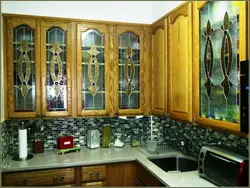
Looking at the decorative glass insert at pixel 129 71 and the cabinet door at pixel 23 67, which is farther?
the decorative glass insert at pixel 129 71

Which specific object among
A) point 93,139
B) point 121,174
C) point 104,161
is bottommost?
point 121,174

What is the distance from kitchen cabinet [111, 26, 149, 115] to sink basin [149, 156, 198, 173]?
0.56 meters

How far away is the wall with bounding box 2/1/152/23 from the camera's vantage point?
8.00 ft

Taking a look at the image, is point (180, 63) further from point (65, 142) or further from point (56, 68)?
point (65, 142)

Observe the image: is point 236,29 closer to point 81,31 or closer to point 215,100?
point 215,100

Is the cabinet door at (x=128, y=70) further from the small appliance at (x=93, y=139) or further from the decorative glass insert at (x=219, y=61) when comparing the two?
the decorative glass insert at (x=219, y=61)

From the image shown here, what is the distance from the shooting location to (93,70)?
2504 mm

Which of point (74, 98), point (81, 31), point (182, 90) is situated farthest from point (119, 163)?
point (81, 31)

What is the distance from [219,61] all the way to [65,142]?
1.74m

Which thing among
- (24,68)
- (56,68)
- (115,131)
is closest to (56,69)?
(56,68)

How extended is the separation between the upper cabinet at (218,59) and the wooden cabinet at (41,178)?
49.8 inches

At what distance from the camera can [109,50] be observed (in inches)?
100

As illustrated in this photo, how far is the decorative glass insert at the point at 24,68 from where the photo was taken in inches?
91.3

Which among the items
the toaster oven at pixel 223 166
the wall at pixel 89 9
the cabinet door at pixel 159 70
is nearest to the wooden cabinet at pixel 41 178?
the cabinet door at pixel 159 70
